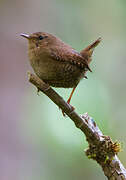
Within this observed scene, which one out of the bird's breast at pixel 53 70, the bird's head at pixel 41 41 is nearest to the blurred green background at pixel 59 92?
the bird's breast at pixel 53 70

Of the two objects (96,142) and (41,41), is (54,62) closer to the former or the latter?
(41,41)

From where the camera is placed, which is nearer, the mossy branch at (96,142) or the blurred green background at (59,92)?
the mossy branch at (96,142)

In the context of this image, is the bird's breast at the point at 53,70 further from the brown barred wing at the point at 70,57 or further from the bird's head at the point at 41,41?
the bird's head at the point at 41,41

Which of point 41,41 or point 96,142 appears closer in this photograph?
point 96,142

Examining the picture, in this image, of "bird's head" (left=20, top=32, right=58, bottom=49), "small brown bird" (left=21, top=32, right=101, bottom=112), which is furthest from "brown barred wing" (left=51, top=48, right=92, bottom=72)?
"bird's head" (left=20, top=32, right=58, bottom=49)

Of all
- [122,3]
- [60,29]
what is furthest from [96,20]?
[122,3]

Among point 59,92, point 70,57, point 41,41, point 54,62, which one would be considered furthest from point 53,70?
point 59,92

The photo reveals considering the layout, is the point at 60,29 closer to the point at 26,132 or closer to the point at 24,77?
the point at 24,77

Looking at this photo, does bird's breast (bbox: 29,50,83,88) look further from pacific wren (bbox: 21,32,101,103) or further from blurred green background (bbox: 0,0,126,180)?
blurred green background (bbox: 0,0,126,180)
